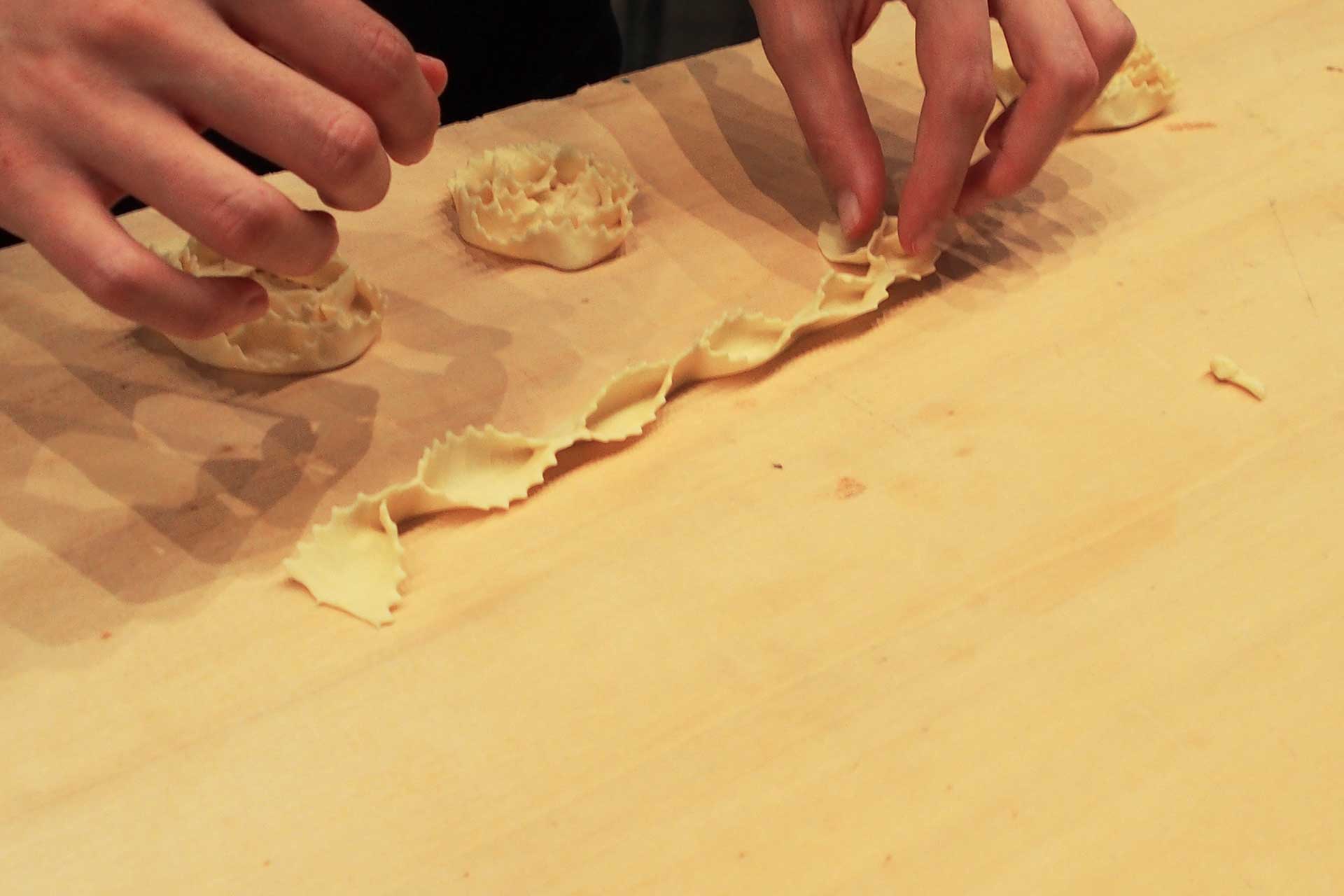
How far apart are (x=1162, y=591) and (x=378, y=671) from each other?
1.69 feet

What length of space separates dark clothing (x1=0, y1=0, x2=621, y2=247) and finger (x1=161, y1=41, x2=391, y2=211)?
712 mm

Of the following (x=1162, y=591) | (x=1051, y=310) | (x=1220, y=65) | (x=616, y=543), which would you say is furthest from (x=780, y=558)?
(x=1220, y=65)

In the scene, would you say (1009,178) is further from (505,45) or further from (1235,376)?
(505,45)

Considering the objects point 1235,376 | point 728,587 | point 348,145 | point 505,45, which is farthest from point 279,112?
point 505,45

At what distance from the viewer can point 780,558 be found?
0.79m

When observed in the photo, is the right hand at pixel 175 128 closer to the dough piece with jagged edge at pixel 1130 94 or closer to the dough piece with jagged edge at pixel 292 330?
the dough piece with jagged edge at pixel 292 330

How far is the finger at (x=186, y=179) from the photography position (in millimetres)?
716

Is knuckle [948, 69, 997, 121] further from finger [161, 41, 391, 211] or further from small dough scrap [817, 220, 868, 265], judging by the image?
finger [161, 41, 391, 211]

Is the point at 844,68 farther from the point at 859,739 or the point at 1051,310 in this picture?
the point at 859,739

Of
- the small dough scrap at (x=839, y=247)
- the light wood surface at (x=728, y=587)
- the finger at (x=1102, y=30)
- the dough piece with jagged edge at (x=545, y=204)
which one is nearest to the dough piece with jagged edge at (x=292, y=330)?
the light wood surface at (x=728, y=587)

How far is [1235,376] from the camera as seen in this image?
92cm

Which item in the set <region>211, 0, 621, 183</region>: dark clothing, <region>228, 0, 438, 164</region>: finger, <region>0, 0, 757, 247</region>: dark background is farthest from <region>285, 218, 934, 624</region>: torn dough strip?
<region>0, 0, 757, 247</region>: dark background

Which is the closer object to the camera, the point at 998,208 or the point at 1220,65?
the point at 998,208

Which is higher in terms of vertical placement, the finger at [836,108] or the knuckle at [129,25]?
the knuckle at [129,25]
